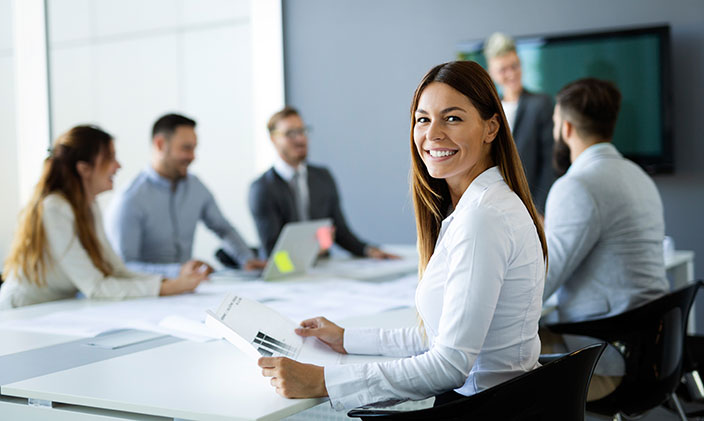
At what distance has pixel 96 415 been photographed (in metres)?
1.54

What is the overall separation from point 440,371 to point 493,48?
13.1 ft

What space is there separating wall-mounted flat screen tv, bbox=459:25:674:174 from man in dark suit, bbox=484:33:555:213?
31cm

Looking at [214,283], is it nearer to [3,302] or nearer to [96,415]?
[3,302]

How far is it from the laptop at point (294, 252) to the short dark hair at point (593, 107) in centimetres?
128

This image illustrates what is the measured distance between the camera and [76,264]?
2881mm

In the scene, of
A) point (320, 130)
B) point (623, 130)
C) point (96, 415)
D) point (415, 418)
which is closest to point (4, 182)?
point (320, 130)

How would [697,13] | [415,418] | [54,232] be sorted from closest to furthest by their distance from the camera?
1. [415,418]
2. [54,232]
3. [697,13]

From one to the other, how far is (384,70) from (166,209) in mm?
2556

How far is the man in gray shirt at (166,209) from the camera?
393 cm

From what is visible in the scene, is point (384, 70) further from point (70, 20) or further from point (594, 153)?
point (594, 153)

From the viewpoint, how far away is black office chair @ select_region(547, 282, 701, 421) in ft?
7.66

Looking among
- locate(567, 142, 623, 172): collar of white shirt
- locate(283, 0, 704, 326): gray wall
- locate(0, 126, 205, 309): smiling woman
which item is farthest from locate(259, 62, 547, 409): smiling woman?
locate(283, 0, 704, 326): gray wall

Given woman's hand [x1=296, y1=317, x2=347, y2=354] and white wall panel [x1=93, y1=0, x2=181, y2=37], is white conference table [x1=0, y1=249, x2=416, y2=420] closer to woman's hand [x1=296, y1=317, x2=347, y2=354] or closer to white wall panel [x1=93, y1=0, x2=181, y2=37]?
woman's hand [x1=296, y1=317, x2=347, y2=354]

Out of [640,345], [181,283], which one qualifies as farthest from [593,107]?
[181,283]
